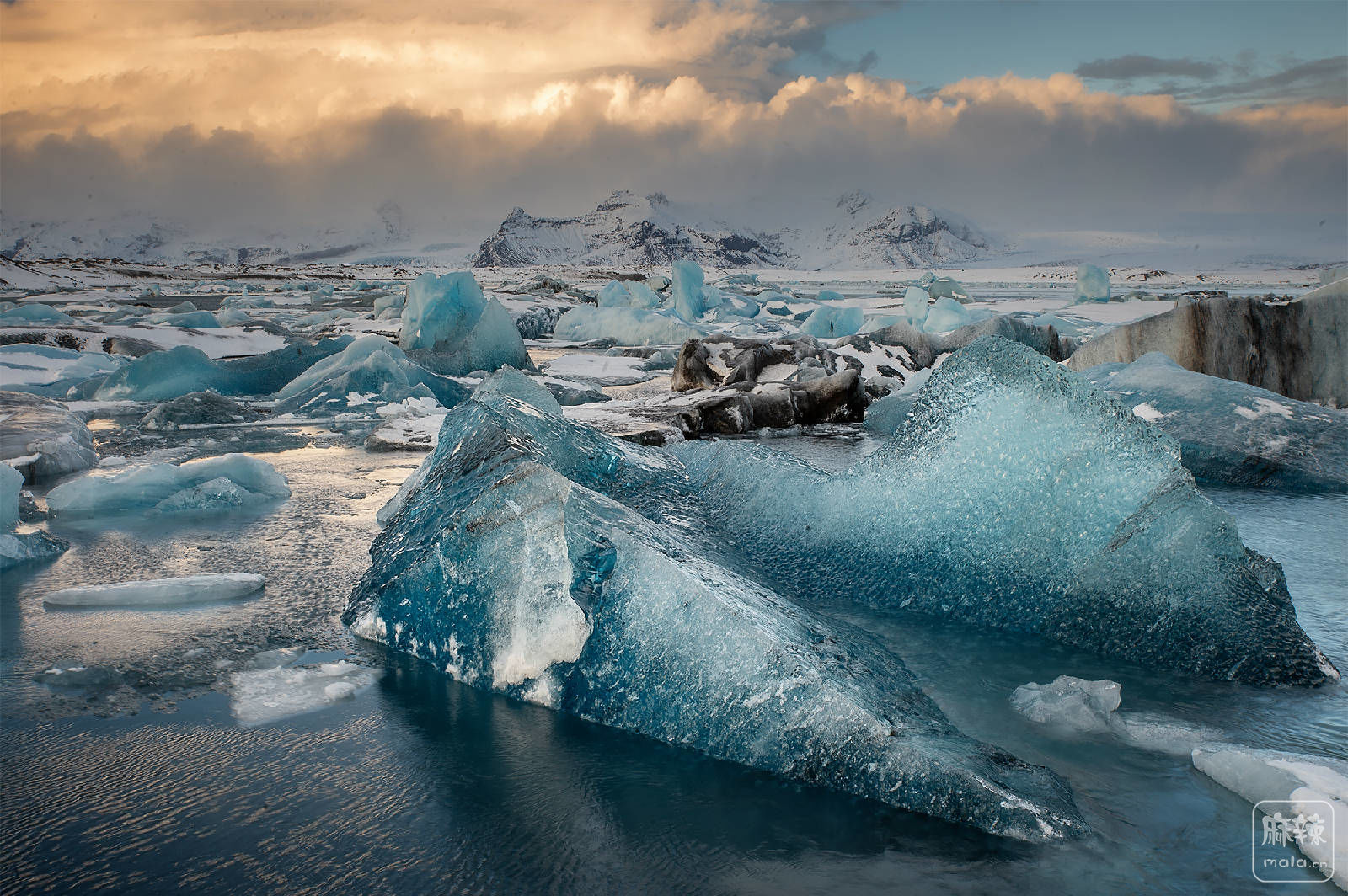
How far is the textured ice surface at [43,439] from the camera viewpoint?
5.80 metres

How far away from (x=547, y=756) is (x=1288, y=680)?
7.48 ft

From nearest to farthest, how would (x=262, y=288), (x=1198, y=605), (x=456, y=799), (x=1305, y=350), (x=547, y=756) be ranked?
(x=456, y=799) < (x=547, y=756) < (x=1198, y=605) < (x=1305, y=350) < (x=262, y=288)

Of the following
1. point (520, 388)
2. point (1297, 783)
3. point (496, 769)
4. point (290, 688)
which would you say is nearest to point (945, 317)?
point (520, 388)

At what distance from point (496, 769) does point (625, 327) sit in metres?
15.2

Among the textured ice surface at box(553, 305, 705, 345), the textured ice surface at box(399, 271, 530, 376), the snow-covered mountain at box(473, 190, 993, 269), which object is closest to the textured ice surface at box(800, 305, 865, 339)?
the textured ice surface at box(553, 305, 705, 345)

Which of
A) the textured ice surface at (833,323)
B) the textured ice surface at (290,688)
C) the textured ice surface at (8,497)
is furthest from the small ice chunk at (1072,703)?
the textured ice surface at (833,323)

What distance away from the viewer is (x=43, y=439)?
616 cm

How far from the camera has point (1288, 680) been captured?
9.26ft

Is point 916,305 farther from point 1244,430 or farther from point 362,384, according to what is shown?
point 1244,430

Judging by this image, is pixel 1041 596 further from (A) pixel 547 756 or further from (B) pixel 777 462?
(A) pixel 547 756

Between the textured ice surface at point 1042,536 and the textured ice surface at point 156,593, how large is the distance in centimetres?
207

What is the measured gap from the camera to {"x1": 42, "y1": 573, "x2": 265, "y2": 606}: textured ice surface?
11.2 ft

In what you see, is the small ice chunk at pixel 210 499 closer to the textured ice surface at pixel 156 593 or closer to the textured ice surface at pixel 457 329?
the textured ice surface at pixel 156 593

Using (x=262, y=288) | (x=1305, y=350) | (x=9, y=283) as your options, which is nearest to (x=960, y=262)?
(x=262, y=288)
